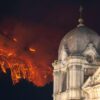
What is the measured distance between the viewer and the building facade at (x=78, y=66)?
305 ft

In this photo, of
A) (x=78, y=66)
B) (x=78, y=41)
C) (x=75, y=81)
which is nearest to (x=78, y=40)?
(x=78, y=41)

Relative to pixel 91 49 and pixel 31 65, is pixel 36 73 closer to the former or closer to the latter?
pixel 31 65

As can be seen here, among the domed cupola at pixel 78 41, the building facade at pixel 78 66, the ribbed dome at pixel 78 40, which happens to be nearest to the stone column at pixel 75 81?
the building facade at pixel 78 66

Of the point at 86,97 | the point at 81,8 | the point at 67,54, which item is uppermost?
the point at 81,8

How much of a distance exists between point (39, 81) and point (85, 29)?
409 inches

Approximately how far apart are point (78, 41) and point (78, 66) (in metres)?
3.49

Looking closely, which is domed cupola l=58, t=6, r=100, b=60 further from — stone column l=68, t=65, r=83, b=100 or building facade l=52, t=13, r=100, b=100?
stone column l=68, t=65, r=83, b=100

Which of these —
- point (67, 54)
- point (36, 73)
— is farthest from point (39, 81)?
point (67, 54)

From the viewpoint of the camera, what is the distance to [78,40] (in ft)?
319

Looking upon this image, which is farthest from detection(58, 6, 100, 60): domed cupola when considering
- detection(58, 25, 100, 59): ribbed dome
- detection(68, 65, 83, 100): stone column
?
detection(68, 65, 83, 100): stone column

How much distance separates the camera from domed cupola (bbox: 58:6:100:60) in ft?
317

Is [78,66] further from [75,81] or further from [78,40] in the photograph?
[78,40]

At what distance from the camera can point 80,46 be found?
318 feet

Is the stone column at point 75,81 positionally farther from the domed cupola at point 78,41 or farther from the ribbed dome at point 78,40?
the ribbed dome at point 78,40
